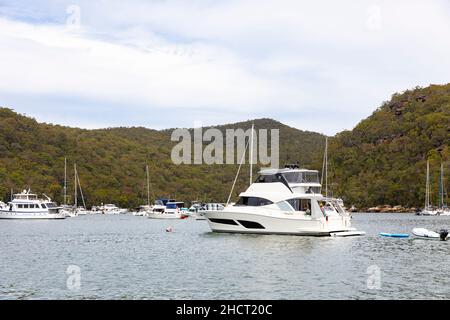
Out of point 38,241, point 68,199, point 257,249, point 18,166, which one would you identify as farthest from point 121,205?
point 257,249

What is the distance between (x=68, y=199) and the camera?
171 metres

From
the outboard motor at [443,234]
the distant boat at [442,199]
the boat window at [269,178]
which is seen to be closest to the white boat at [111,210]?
the distant boat at [442,199]

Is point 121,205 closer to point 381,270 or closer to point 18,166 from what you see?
point 18,166

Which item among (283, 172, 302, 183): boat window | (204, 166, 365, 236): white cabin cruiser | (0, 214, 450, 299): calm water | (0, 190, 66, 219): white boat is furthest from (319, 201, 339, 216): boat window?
(0, 190, 66, 219): white boat

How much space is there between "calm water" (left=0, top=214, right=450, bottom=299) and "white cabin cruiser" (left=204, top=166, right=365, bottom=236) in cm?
139

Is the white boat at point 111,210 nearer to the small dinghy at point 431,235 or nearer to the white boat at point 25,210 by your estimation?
the white boat at point 25,210

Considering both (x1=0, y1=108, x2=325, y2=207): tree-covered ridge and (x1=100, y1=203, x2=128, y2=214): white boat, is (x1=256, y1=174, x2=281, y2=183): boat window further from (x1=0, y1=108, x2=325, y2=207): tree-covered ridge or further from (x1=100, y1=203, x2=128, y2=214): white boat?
(x1=100, y1=203, x2=128, y2=214): white boat

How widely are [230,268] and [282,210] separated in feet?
66.0

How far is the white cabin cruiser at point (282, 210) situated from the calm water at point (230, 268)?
1389 mm

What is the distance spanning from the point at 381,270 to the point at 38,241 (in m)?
33.3

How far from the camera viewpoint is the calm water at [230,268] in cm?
2945

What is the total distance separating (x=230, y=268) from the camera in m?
37.3

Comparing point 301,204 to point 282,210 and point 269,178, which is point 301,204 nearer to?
point 282,210

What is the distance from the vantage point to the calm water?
96.6ft
